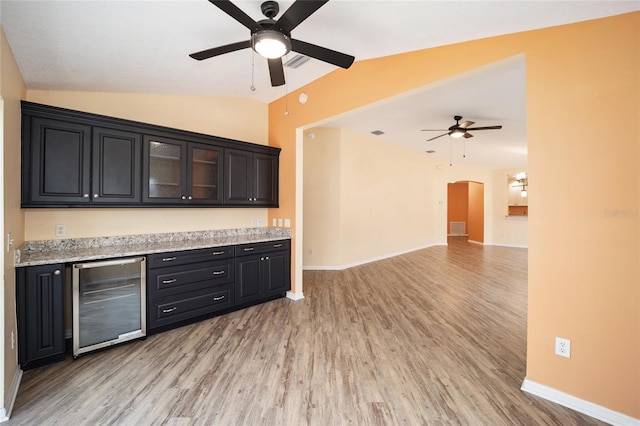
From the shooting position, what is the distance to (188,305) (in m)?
3.06

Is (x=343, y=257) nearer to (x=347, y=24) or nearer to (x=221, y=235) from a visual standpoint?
(x=221, y=235)

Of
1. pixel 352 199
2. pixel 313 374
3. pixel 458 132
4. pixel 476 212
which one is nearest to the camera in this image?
pixel 313 374

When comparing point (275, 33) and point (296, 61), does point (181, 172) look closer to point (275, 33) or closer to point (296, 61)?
point (296, 61)

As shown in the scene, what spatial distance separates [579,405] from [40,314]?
13.2 feet

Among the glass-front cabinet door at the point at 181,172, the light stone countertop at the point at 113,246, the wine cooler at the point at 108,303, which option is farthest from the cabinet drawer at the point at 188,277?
the glass-front cabinet door at the point at 181,172

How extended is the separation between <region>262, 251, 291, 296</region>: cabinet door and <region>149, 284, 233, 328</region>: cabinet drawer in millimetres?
528

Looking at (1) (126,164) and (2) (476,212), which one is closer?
(1) (126,164)

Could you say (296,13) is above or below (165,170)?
above

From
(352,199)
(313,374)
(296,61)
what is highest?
(296,61)

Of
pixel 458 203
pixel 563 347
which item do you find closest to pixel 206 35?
pixel 563 347

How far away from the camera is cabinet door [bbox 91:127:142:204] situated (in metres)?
2.72

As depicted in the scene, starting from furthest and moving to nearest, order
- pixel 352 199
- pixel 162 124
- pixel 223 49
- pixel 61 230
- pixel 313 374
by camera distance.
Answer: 1. pixel 352 199
2. pixel 162 124
3. pixel 61 230
4. pixel 313 374
5. pixel 223 49

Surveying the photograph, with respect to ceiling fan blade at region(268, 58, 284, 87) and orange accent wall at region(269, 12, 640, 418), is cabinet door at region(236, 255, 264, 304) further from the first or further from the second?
orange accent wall at region(269, 12, 640, 418)

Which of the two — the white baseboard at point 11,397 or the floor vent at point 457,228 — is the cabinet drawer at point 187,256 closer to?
the white baseboard at point 11,397
